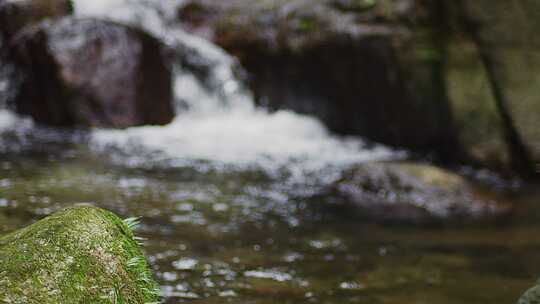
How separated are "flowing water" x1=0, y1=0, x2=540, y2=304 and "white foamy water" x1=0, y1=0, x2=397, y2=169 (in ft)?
0.20

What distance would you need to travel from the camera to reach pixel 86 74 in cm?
1012

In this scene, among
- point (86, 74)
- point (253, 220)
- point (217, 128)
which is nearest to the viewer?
point (253, 220)

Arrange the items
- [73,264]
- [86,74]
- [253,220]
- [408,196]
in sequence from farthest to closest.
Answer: [86,74], [408,196], [253,220], [73,264]

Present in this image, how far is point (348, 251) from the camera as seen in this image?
201 inches

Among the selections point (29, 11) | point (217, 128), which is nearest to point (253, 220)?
point (217, 128)

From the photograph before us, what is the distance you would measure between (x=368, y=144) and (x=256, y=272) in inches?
233

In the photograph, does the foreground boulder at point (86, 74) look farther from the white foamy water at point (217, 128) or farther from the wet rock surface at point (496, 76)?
the wet rock surface at point (496, 76)

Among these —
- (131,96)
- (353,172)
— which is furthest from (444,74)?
(131,96)

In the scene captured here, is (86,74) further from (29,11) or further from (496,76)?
(496,76)

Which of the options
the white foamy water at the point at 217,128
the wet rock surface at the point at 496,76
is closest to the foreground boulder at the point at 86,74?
the white foamy water at the point at 217,128

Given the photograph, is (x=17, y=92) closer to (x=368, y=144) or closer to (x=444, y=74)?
(x=368, y=144)

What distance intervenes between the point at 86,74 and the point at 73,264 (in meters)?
8.12

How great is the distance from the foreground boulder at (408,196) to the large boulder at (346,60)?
2.09m

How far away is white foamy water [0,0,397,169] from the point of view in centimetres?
902
